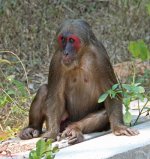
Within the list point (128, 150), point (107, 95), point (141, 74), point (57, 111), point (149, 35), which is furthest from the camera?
point (149, 35)

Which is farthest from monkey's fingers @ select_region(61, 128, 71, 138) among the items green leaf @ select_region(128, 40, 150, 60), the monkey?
green leaf @ select_region(128, 40, 150, 60)

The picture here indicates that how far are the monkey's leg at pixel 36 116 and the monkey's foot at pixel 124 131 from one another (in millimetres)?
875

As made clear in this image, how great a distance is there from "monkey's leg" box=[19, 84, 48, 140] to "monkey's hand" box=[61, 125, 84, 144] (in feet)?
1.35

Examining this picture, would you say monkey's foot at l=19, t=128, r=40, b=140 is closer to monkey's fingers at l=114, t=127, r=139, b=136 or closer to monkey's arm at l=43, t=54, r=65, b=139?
monkey's arm at l=43, t=54, r=65, b=139

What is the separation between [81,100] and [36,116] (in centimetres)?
51

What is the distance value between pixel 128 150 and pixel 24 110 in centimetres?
265

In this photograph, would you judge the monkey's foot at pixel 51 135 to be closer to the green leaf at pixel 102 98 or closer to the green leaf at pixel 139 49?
the green leaf at pixel 102 98

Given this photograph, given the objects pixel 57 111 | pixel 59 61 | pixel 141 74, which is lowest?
pixel 141 74

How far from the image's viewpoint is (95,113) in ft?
24.5

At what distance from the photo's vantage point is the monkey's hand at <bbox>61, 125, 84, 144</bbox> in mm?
6963

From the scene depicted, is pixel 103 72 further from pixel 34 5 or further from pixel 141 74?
pixel 34 5

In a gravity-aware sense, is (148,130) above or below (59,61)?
below

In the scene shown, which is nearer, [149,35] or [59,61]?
[59,61]

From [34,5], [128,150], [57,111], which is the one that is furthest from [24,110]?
[34,5]
